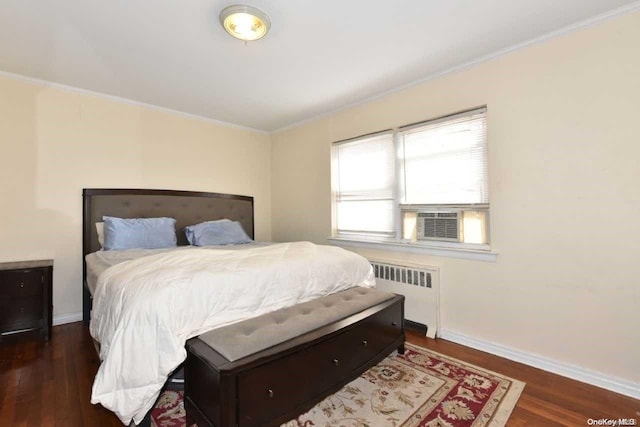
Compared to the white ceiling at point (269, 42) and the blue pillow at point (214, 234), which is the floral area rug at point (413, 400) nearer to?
the blue pillow at point (214, 234)

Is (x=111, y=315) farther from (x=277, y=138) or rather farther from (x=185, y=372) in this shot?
(x=277, y=138)

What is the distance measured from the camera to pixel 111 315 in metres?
1.53

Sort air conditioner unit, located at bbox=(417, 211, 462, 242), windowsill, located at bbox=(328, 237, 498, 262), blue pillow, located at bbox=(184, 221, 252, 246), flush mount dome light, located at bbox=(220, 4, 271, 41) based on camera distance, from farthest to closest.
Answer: blue pillow, located at bbox=(184, 221, 252, 246), air conditioner unit, located at bbox=(417, 211, 462, 242), windowsill, located at bbox=(328, 237, 498, 262), flush mount dome light, located at bbox=(220, 4, 271, 41)

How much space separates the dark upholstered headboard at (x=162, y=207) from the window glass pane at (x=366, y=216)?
4.81ft

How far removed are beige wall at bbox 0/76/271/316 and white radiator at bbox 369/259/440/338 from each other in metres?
2.67

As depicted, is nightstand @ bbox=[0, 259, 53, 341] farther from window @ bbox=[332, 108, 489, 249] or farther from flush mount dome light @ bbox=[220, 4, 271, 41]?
window @ bbox=[332, 108, 489, 249]

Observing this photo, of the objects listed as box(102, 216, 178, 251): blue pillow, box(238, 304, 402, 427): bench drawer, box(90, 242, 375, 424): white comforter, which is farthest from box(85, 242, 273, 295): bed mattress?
box(238, 304, 402, 427): bench drawer

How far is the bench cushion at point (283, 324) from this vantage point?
1.42 m

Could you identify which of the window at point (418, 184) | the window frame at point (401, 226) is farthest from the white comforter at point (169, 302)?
A: the window at point (418, 184)

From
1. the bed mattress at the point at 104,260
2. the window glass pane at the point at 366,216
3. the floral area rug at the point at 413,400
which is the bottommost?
the floral area rug at the point at 413,400

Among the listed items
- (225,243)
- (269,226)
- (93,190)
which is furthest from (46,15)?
(269,226)

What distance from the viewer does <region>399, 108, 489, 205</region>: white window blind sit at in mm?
2482

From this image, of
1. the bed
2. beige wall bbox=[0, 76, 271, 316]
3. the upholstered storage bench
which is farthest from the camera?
beige wall bbox=[0, 76, 271, 316]

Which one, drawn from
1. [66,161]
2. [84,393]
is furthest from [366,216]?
[66,161]
